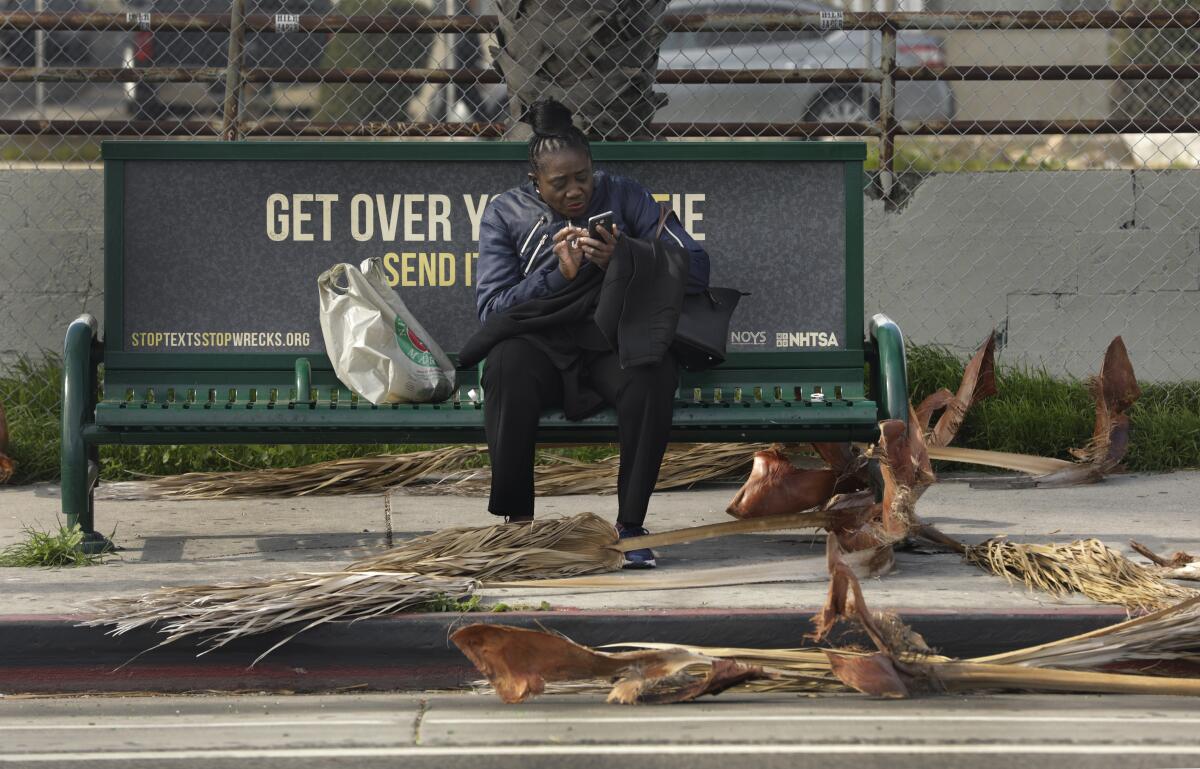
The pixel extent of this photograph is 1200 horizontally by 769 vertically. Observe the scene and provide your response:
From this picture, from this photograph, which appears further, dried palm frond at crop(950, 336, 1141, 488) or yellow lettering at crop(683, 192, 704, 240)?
dried palm frond at crop(950, 336, 1141, 488)

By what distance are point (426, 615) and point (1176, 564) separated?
2.33 meters

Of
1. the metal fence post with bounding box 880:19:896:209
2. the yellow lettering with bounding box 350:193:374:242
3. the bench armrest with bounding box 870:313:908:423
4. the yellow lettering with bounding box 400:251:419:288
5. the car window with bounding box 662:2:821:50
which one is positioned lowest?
the bench armrest with bounding box 870:313:908:423

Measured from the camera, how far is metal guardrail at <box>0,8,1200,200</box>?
7676 millimetres

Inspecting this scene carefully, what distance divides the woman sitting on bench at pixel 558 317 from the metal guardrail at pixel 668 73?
2353 millimetres

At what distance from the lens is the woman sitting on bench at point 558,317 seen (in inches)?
207

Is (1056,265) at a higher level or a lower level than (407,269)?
higher

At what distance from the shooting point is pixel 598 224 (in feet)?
17.3

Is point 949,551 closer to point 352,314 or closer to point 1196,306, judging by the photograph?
point 352,314

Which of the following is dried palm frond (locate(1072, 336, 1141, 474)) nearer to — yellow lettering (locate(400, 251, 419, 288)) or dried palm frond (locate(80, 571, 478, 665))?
yellow lettering (locate(400, 251, 419, 288))

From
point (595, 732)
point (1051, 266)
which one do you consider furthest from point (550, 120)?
point (1051, 266)

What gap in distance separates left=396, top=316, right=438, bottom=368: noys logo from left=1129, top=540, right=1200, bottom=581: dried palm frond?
7.66ft

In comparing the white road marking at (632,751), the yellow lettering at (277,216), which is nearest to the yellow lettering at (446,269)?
the yellow lettering at (277,216)

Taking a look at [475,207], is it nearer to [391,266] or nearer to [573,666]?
[391,266]

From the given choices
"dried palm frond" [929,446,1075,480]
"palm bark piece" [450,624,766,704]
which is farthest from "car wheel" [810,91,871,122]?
"palm bark piece" [450,624,766,704]
